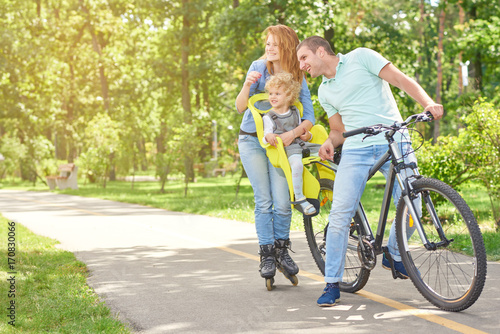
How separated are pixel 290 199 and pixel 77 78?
3755 centimetres

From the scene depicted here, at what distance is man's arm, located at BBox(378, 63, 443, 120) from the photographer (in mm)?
4566

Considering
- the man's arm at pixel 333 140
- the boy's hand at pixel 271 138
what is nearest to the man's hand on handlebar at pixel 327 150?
the man's arm at pixel 333 140

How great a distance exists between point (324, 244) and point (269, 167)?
829mm

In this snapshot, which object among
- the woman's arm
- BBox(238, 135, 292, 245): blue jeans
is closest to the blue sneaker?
BBox(238, 135, 292, 245): blue jeans

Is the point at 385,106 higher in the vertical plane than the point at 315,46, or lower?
lower

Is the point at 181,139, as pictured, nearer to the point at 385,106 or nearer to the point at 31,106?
the point at 385,106

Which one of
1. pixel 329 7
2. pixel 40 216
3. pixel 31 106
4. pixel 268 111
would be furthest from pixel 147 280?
pixel 31 106

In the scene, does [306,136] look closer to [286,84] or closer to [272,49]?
[286,84]

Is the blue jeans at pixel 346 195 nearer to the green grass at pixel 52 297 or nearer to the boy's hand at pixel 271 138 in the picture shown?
the boy's hand at pixel 271 138

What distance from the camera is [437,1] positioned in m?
20.4

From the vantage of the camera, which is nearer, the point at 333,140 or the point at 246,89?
the point at 333,140

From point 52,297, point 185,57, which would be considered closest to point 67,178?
point 185,57

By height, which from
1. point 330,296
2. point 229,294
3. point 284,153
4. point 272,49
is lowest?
point 229,294

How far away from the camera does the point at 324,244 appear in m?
5.93
